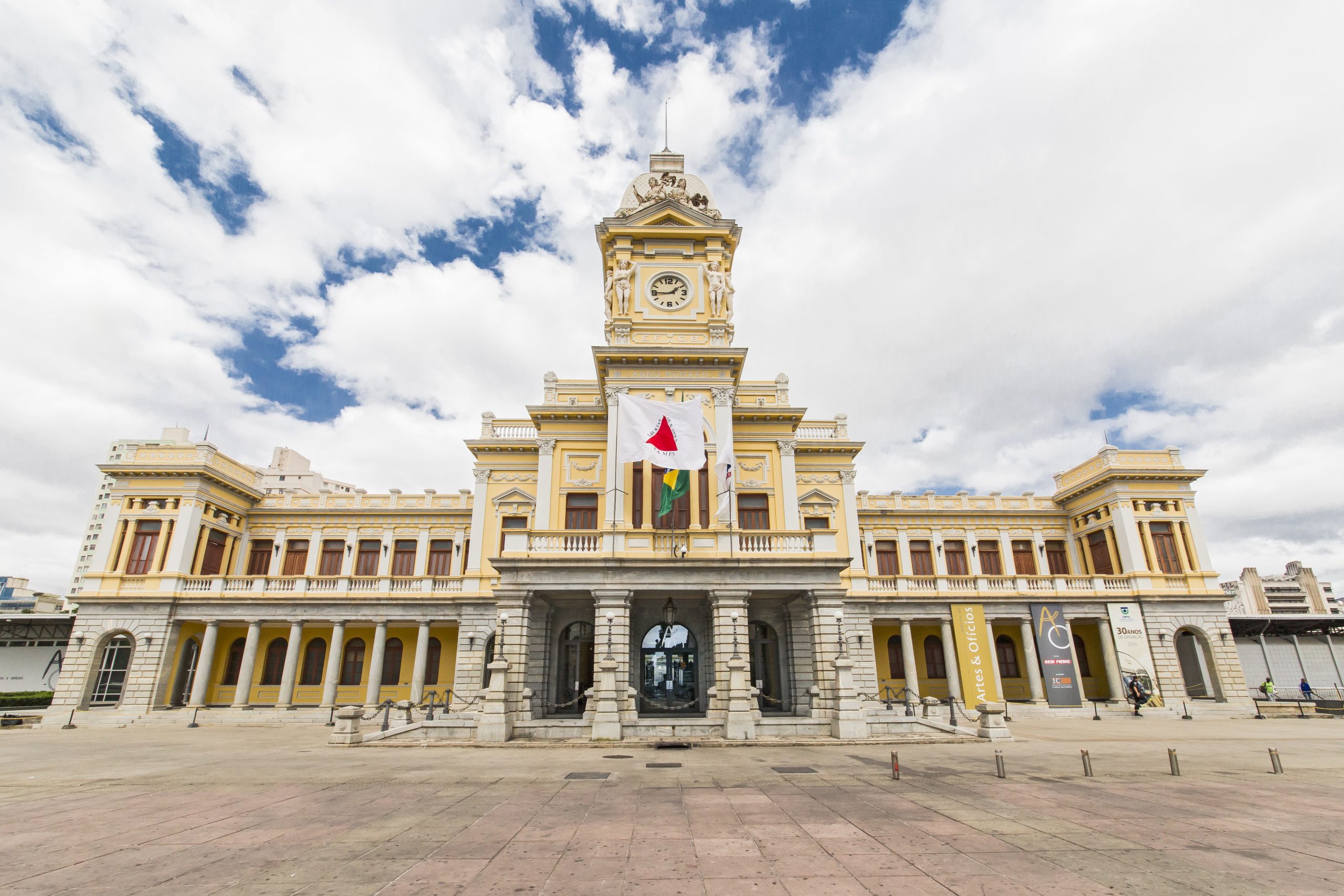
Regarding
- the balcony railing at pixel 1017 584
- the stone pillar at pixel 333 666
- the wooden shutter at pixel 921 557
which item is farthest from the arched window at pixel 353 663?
the wooden shutter at pixel 921 557

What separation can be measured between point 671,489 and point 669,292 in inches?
440

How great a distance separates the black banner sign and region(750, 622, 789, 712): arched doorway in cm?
1484

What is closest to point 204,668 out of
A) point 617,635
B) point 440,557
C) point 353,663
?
point 353,663

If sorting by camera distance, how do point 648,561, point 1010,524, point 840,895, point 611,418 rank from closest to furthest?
point 840,895 → point 648,561 → point 611,418 → point 1010,524

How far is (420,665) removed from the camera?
106 ft

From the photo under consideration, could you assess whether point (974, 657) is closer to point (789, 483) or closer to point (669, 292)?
point (789, 483)

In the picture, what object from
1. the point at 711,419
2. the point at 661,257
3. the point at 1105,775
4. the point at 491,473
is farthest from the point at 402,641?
the point at 1105,775

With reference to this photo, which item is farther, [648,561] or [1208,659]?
[1208,659]

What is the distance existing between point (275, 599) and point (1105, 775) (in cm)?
3586

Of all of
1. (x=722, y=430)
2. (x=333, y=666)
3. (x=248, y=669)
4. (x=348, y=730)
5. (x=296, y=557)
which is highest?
(x=722, y=430)

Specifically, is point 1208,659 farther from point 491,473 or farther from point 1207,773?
point 491,473

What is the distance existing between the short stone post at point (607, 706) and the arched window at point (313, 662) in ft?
70.1

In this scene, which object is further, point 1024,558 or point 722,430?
point 1024,558

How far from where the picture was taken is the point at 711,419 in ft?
88.2
